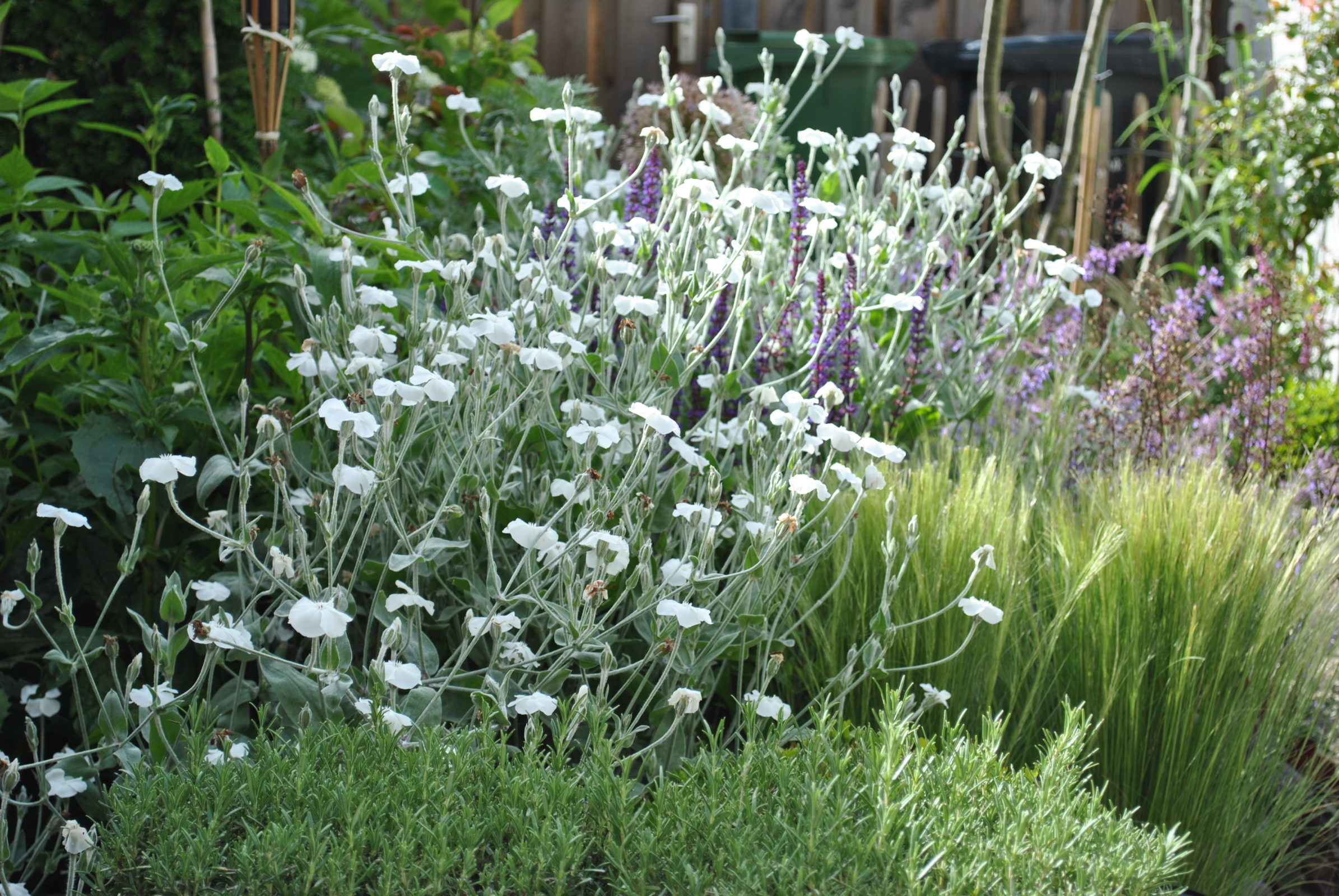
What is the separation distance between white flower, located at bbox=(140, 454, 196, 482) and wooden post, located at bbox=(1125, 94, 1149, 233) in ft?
15.3

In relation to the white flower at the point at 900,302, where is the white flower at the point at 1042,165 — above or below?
above

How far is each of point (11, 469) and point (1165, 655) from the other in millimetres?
1808

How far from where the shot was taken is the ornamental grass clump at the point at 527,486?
1367mm

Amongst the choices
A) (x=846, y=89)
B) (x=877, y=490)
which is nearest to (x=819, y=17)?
(x=846, y=89)

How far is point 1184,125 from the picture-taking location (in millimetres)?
4977

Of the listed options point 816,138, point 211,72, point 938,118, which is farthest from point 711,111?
point 938,118

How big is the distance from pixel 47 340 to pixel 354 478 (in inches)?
26.0

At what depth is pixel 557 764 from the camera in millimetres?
1186

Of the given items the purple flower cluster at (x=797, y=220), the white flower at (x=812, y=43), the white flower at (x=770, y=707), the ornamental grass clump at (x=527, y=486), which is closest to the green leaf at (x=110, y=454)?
the ornamental grass clump at (x=527, y=486)

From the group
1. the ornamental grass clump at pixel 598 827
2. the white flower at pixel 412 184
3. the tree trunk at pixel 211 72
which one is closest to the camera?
the ornamental grass clump at pixel 598 827

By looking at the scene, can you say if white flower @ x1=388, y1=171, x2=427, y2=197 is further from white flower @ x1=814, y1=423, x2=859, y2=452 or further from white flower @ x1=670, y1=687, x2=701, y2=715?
white flower @ x1=670, y1=687, x2=701, y2=715

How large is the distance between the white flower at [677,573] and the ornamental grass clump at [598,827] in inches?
13.1

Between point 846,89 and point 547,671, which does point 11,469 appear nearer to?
point 547,671

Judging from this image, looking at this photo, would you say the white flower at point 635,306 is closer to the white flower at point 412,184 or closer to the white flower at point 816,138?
the white flower at point 412,184
